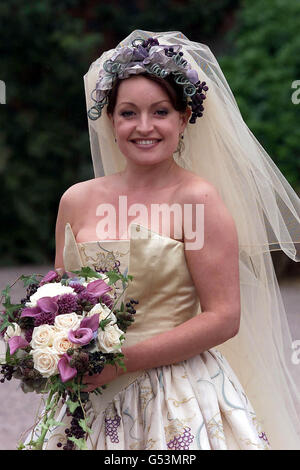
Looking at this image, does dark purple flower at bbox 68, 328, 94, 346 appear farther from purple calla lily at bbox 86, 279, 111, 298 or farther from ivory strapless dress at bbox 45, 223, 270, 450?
ivory strapless dress at bbox 45, 223, 270, 450

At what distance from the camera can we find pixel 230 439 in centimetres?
250

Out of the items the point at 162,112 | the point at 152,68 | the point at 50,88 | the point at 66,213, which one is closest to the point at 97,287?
the point at 66,213

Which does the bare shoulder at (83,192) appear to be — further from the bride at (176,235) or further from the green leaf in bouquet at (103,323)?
the green leaf in bouquet at (103,323)

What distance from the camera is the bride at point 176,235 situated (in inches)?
97.2

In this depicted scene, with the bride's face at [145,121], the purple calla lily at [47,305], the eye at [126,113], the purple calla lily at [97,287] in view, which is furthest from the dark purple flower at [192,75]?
the purple calla lily at [47,305]

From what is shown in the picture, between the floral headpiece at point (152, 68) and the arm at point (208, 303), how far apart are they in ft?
1.24

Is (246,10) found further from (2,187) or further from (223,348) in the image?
(223,348)

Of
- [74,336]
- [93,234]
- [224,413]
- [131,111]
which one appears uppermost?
[131,111]

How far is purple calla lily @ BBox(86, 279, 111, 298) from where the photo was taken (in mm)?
2305

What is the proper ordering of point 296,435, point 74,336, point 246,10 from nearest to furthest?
point 74,336 → point 296,435 → point 246,10

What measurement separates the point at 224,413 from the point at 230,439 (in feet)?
0.27

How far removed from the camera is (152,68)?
100 inches

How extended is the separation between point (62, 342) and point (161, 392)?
44 centimetres
